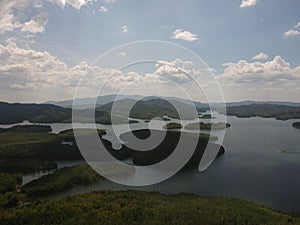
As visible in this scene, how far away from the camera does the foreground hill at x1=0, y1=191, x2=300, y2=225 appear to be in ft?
49.6

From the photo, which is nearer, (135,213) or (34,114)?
(135,213)

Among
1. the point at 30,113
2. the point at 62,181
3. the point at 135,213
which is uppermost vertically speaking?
the point at 30,113

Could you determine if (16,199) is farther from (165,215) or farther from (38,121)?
(38,121)

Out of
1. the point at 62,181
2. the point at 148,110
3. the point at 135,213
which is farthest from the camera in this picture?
the point at 148,110

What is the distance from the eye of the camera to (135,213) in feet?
53.2

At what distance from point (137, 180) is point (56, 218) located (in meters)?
12.5

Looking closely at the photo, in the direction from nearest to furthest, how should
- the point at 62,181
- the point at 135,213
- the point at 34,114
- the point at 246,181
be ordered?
the point at 135,213 → the point at 62,181 → the point at 246,181 → the point at 34,114

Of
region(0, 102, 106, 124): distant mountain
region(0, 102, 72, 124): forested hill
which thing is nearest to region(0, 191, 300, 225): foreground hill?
region(0, 102, 106, 124): distant mountain

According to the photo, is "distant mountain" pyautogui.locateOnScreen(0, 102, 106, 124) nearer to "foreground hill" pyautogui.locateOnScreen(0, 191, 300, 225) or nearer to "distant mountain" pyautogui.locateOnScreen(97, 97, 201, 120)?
"distant mountain" pyautogui.locateOnScreen(97, 97, 201, 120)

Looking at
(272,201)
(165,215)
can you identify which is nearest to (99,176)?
(165,215)

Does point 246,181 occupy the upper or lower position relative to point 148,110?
lower

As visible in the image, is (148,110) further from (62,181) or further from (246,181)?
(62,181)

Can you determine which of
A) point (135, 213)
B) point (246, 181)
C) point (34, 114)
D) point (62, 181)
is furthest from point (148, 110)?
point (135, 213)

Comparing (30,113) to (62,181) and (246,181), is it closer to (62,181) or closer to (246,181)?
(62,181)
